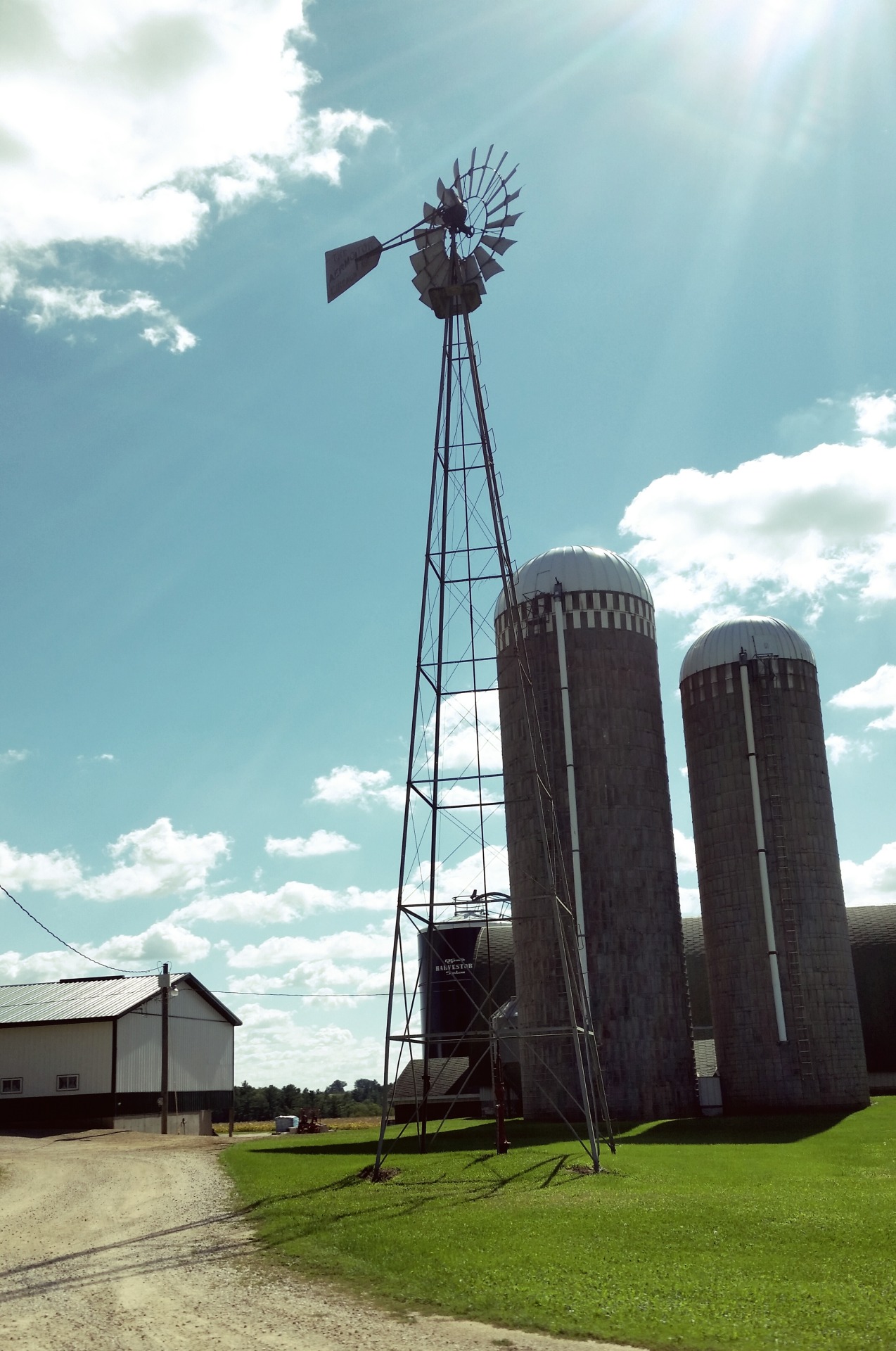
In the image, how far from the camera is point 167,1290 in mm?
15195

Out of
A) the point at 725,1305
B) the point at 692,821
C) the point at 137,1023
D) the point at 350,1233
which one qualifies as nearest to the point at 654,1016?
the point at 692,821

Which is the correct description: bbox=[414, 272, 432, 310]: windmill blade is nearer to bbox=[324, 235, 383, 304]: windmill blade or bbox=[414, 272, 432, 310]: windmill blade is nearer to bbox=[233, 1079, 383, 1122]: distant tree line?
bbox=[324, 235, 383, 304]: windmill blade

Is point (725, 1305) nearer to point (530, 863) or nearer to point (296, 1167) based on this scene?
point (296, 1167)

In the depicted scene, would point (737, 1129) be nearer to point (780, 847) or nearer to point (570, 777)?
point (780, 847)

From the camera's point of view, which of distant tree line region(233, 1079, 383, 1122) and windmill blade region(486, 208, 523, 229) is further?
distant tree line region(233, 1079, 383, 1122)

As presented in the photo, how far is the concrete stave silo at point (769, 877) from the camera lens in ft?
149

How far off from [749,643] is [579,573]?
7.96 m

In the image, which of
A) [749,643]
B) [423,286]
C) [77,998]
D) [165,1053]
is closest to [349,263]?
[423,286]

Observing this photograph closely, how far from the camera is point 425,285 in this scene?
32.0 metres

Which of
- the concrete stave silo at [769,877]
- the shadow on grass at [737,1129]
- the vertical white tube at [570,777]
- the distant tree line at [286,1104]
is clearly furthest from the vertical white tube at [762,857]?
the distant tree line at [286,1104]

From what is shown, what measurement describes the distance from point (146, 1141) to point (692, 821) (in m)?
25.2

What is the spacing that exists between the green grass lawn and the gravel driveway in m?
0.75

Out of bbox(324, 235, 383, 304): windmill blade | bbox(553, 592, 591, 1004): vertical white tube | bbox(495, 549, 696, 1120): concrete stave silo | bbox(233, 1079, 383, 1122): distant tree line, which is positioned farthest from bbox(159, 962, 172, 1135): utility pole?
bbox(233, 1079, 383, 1122): distant tree line

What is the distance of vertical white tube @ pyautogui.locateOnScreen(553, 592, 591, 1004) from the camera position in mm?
44969
